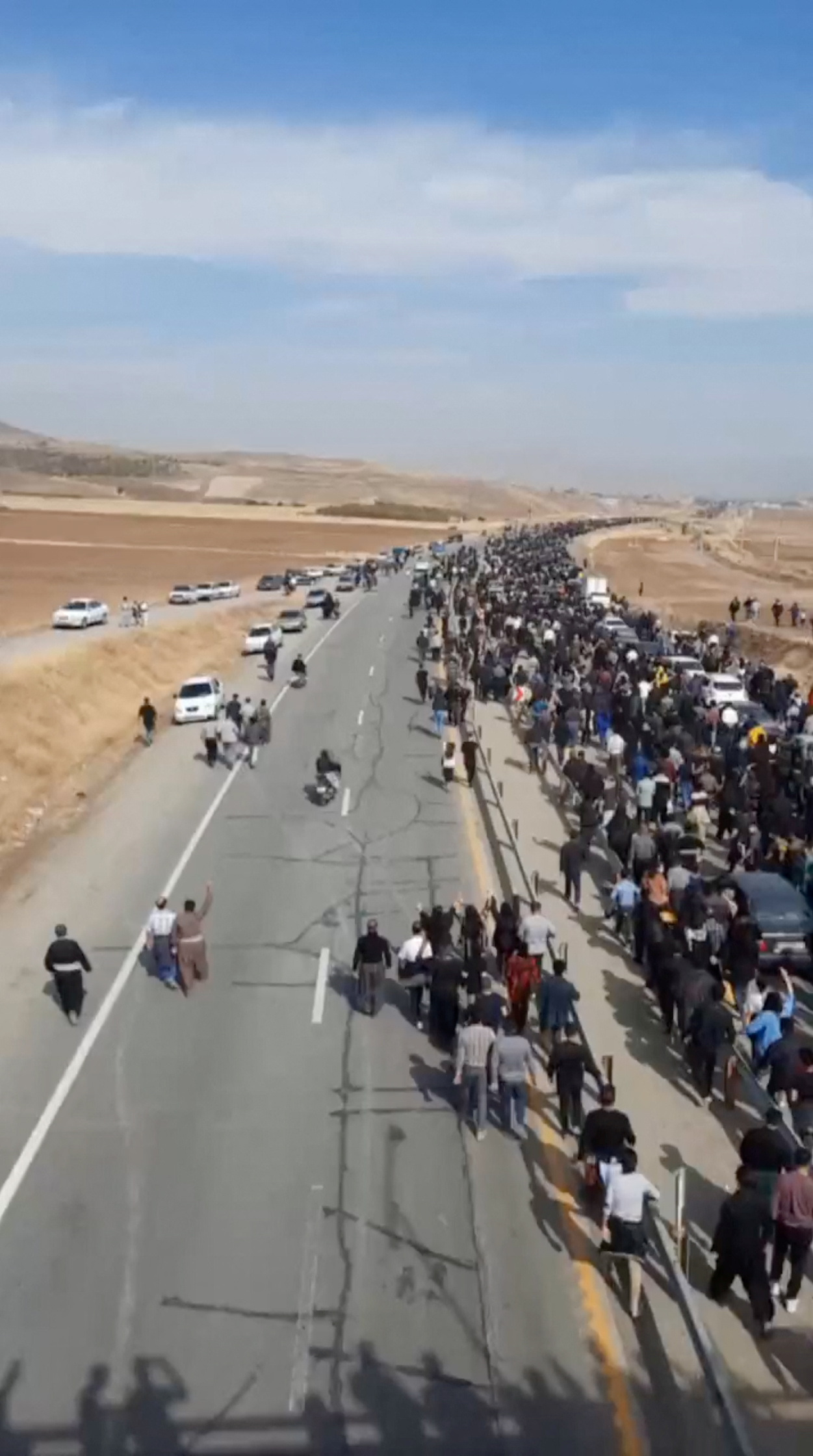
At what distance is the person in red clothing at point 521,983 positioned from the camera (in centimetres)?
1309

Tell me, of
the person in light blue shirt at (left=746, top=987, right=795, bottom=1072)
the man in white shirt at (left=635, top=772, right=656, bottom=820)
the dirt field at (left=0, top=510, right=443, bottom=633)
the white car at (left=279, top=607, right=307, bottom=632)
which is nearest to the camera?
the person in light blue shirt at (left=746, top=987, right=795, bottom=1072)

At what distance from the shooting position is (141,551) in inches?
4141

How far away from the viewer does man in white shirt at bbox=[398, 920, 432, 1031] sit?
14.0 meters

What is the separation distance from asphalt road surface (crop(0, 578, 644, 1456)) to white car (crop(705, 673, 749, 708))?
13.2 metres

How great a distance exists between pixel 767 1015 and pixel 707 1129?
118 centimetres

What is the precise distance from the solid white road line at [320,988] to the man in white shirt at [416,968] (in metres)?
0.98

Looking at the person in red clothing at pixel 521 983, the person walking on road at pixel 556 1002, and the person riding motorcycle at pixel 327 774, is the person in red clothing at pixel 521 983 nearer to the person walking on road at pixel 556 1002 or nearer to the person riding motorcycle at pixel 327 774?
the person walking on road at pixel 556 1002

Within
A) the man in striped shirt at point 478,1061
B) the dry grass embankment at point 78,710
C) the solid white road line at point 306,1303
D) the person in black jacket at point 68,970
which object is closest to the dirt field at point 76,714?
the dry grass embankment at point 78,710

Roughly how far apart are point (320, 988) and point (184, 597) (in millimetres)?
52011

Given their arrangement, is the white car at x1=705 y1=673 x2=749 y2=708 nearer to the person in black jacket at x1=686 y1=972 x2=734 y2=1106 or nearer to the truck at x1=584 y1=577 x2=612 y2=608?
the person in black jacket at x1=686 y1=972 x2=734 y2=1106

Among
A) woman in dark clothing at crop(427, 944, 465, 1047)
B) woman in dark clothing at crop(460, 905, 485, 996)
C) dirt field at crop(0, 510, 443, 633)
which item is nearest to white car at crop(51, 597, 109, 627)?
dirt field at crop(0, 510, 443, 633)

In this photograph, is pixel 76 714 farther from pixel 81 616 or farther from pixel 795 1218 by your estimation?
pixel 795 1218

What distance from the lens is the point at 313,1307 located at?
9.11 meters

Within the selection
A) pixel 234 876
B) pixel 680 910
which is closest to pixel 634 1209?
pixel 680 910
